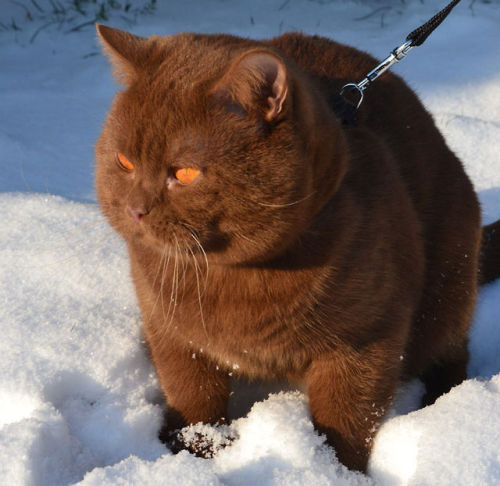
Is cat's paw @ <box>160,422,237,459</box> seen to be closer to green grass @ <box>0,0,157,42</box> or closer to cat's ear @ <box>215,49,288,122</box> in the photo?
cat's ear @ <box>215,49,288,122</box>

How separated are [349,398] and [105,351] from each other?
0.62 metres

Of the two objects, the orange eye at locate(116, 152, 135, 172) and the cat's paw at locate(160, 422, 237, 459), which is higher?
the orange eye at locate(116, 152, 135, 172)

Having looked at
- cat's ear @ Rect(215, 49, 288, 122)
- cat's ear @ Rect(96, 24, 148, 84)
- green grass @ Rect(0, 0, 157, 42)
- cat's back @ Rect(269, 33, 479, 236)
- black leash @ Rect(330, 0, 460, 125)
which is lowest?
green grass @ Rect(0, 0, 157, 42)

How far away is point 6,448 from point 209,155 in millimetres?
712

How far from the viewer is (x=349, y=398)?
149 centimetres

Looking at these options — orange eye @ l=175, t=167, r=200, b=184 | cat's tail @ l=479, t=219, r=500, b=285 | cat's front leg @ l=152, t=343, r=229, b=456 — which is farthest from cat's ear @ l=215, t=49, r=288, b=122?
cat's tail @ l=479, t=219, r=500, b=285

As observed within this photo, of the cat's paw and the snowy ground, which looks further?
the cat's paw

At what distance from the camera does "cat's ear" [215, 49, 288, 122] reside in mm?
1089

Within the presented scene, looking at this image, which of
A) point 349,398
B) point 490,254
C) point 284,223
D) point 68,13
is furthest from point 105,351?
point 68,13

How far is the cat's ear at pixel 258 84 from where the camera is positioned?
1089mm

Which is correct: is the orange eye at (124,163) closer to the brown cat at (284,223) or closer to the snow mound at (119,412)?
the brown cat at (284,223)

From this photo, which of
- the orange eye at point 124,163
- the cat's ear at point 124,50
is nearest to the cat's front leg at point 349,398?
the orange eye at point 124,163

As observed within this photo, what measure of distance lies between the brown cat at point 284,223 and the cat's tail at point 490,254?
0.94ft

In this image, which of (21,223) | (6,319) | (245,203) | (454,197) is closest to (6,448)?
(6,319)
